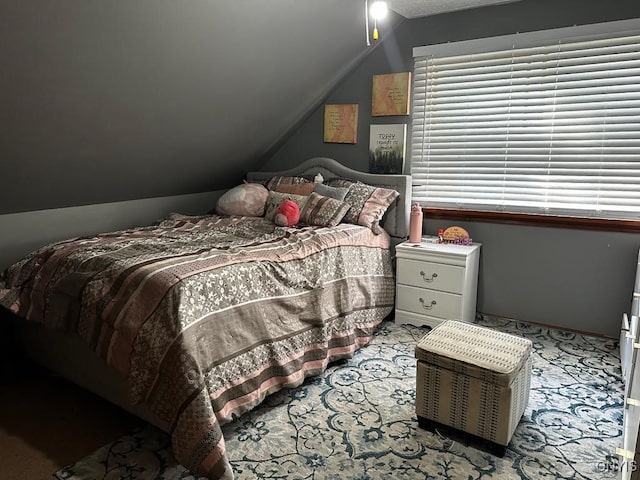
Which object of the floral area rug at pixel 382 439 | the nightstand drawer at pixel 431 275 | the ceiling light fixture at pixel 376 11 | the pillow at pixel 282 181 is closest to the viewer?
the floral area rug at pixel 382 439

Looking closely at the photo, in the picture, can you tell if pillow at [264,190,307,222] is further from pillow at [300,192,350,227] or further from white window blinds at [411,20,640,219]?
white window blinds at [411,20,640,219]

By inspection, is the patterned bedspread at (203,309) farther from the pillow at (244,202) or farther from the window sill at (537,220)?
the window sill at (537,220)

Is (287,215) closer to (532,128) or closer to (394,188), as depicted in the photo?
(394,188)

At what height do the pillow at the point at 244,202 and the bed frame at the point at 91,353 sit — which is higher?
the pillow at the point at 244,202

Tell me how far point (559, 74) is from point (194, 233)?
255 cm

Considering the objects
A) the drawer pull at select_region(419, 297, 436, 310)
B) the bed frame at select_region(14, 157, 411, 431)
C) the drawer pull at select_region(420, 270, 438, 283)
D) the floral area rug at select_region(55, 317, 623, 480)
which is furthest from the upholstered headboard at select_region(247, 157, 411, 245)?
the floral area rug at select_region(55, 317, 623, 480)

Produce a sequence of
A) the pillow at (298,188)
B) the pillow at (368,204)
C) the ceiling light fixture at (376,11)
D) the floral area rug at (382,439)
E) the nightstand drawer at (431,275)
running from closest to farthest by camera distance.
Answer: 1. the floral area rug at (382,439)
2. the ceiling light fixture at (376,11)
3. the nightstand drawer at (431,275)
4. the pillow at (368,204)
5. the pillow at (298,188)

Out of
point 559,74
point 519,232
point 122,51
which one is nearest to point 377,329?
point 519,232

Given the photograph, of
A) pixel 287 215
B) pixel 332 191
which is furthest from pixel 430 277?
pixel 287 215

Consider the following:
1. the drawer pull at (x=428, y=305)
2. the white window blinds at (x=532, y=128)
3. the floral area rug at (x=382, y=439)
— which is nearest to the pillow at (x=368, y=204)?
the white window blinds at (x=532, y=128)

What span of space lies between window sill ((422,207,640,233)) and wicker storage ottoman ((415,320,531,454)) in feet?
4.36

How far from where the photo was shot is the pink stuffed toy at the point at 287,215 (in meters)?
3.29

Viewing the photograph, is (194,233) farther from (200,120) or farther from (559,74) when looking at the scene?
(559,74)

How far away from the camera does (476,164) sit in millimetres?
3488
